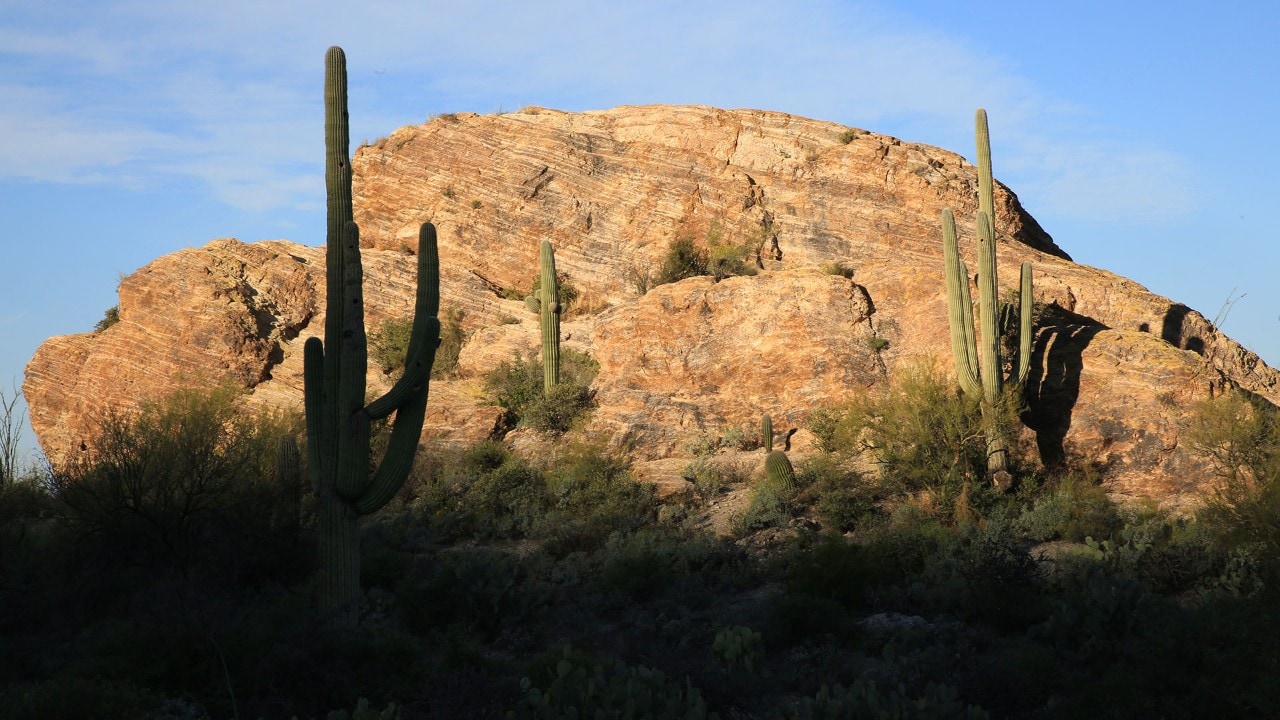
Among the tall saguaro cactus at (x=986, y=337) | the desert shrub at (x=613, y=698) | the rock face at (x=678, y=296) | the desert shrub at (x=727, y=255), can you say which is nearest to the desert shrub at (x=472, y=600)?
the desert shrub at (x=613, y=698)

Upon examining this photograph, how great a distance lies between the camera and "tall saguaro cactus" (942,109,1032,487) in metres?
19.7

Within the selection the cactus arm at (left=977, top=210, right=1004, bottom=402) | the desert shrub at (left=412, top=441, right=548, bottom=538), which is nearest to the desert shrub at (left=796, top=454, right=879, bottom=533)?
the cactus arm at (left=977, top=210, right=1004, bottom=402)

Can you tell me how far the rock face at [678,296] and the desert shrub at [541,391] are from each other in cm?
44

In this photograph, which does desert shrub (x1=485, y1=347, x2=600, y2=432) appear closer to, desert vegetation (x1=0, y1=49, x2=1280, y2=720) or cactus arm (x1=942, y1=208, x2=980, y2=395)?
desert vegetation (x1=0, y1=49, x2=1280, y2=720)

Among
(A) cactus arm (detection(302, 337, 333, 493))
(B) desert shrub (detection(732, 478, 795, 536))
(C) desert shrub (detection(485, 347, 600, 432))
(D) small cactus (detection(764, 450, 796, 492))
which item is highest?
(C) desert shrub (detection(485, 347, 600, 432))

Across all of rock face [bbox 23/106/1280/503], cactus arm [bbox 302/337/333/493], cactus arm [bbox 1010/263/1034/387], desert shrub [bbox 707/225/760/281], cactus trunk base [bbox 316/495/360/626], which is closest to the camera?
cactus trunk base [bbox 316/495/360/626]

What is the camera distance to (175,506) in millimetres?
15312

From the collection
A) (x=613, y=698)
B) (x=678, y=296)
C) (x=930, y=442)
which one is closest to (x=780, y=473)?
(x=930, y=442)

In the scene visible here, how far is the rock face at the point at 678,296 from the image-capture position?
22.4 metres

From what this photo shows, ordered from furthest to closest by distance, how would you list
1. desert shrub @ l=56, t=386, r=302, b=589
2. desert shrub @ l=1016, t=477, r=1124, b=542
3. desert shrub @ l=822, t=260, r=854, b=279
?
desert shrub @ l=822, t=260, r=854, b=279 < desert shrub @ l=1016, t=477, r=1124, b=542 < desert shrub @ l=56, t=386, r=302, b=589

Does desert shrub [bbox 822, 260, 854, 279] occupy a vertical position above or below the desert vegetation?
above

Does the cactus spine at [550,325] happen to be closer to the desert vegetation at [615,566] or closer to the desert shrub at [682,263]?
the desert vegetation at [615,566]

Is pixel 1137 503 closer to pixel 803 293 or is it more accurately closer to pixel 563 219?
pixel 803 293

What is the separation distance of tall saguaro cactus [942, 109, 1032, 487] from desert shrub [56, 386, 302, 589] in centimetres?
1125
